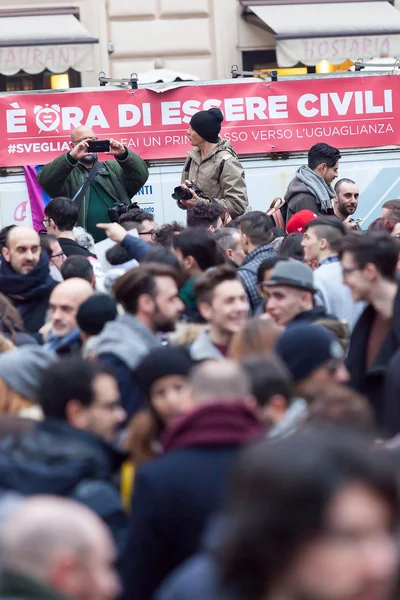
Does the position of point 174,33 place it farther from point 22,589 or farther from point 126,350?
point 22,589

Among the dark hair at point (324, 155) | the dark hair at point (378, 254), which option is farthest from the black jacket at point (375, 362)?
the dark hair at point (324, 155)

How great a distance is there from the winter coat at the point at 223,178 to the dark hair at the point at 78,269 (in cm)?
270

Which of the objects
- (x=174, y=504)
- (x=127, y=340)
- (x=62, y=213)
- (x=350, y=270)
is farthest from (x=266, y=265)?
(x=174, y=504)

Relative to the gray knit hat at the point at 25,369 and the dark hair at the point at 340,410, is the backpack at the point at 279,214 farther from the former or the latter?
the dark hair at the point at 340,410

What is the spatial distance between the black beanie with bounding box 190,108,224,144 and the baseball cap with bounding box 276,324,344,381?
547cm

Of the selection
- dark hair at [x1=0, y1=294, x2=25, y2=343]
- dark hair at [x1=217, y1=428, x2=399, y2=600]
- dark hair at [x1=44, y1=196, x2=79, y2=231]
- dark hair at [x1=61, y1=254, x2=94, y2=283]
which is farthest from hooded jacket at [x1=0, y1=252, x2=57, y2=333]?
dark hair at [x1=217, y1=428, x2=399, y2=600]

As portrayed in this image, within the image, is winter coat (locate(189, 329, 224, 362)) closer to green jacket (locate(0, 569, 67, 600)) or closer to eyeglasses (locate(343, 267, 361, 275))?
eyeglasses (locate(343, 267, 361, 275))

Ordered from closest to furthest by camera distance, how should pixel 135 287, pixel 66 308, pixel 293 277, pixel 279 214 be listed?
pixel 135 287
pixel 293 277
pixel 66 308
pixel 279 214

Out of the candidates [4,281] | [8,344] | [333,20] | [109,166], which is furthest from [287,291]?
[333,20]

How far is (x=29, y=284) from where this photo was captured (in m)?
7.43

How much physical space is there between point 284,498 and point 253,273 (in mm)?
5319

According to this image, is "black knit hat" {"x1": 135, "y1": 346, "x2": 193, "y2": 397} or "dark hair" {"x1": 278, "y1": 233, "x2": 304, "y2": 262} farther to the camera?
"dark hair" {"x1": 278, "y1": 233, "x2": 304, "y2": 262}

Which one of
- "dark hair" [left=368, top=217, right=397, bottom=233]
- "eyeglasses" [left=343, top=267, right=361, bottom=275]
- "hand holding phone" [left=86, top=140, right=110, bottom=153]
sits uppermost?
"hand holding phone" [left=86, top=140, right=110, bottom=153]

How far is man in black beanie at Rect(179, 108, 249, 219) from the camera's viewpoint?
1000 cm
